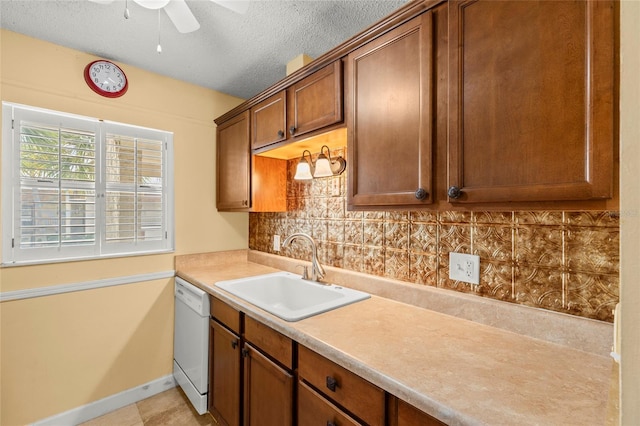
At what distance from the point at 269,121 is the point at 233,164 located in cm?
57

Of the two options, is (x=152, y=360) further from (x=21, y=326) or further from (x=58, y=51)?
(x=58, y=51)

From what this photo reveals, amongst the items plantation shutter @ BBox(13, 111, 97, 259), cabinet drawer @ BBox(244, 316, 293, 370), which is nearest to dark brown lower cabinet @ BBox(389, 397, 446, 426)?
cabinet drawer @ BBox(244, 316, 293, 370)

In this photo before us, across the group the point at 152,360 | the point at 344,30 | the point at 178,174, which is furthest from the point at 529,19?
the point at 152,360

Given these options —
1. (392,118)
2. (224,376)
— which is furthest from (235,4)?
(224,376)

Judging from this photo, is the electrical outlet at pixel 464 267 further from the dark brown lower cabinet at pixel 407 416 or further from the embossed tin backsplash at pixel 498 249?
the dark brown lower cabinet at pixel 407 416

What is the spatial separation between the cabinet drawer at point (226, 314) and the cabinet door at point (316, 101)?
1039 mm

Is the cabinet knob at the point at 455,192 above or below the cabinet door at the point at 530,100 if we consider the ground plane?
below

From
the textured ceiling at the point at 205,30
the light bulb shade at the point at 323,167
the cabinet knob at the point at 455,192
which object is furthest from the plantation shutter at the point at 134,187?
the cabinet knob at the point at 455,192

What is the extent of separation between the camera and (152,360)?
2191 millimetres

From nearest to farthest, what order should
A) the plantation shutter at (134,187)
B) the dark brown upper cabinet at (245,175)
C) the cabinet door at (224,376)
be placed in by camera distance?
the cabinet door at (224,376) < the plantation shutter at (134,187) < the dark brown upper cabinet at (245,175)

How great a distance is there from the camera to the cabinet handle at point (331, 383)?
1015 mm

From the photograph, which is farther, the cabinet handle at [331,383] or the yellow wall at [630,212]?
the cabinet handle at [331,383]

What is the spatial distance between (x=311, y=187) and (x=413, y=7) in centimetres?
123

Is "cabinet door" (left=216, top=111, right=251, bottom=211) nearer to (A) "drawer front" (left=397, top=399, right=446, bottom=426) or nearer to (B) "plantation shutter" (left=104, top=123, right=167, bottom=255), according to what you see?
(B) "plantation shutter" (left=104, top=123, right=167, bottom=255)
